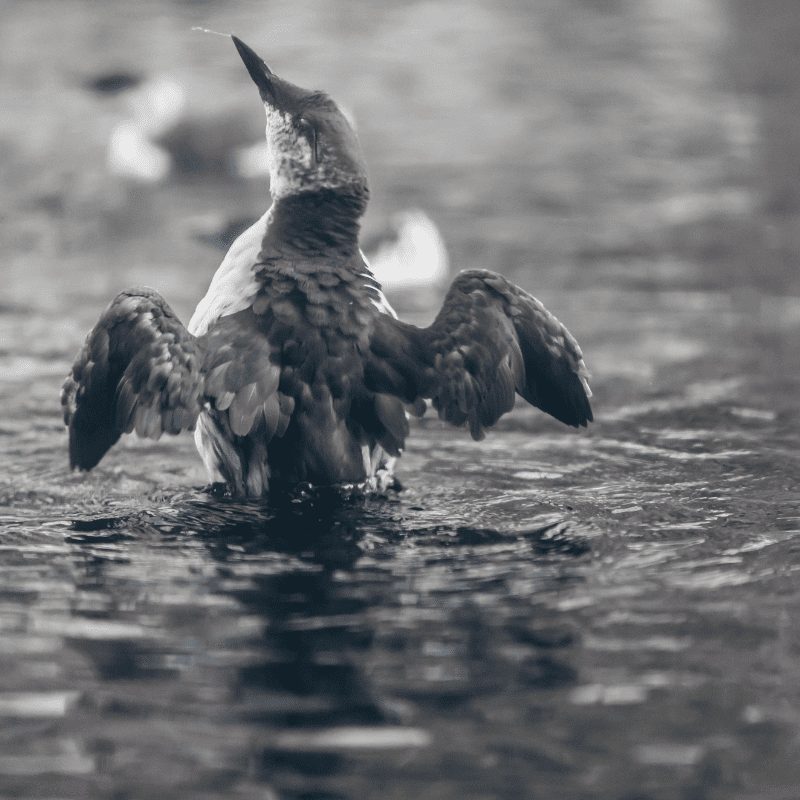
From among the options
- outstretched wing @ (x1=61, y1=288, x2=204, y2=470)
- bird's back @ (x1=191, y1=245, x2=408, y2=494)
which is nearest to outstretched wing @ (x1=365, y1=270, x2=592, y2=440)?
bird's back @ (x1=191, y1=245, x2=408, y2=494)

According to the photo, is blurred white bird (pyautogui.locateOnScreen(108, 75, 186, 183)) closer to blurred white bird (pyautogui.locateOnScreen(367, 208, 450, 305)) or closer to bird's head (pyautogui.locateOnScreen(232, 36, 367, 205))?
blurred white bird (pyautogui.locateOnScreen(367, 208, 450, 305))

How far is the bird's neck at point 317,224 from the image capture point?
566 centimetres

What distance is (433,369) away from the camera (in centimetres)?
546

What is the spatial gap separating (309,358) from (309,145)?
999mm

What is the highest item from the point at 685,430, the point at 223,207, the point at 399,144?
the point at 399,144

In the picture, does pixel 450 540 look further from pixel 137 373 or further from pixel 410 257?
pixel 410 257

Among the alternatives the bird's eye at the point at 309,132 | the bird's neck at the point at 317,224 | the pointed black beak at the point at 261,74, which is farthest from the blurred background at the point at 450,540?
the pointed black beak at the point at 261,74

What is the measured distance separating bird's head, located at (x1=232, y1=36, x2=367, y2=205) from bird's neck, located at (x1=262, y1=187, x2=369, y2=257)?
0.04 meters

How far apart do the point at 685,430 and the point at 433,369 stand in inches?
80.0

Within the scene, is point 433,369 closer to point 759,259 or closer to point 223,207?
point 759,259

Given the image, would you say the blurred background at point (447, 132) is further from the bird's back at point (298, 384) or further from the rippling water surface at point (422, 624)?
the bird's back at point (298, 384)

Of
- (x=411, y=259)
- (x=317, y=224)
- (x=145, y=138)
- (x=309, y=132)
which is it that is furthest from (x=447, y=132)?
(x=317, y=224)

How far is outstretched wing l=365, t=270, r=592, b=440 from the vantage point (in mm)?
5438

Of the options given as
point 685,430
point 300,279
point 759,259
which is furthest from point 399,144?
point 300,279
